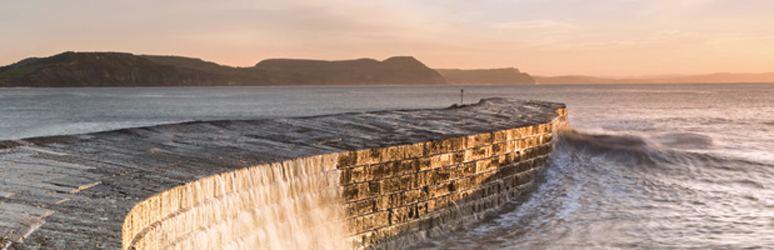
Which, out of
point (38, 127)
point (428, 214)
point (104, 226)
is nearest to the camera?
Answer: point (104, 226)

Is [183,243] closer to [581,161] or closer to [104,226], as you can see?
[104,226]

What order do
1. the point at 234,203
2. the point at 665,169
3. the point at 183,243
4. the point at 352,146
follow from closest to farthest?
the point at 183,243, the point at 234,203, the point at 352,146, the point at 665,169

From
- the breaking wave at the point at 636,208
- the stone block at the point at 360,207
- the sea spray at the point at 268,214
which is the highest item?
the sea spray at the point at 268,214

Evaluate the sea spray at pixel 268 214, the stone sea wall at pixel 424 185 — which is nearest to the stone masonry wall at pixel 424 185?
the stone sea wall at pixel 424 185

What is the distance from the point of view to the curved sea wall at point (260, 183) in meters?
4.67

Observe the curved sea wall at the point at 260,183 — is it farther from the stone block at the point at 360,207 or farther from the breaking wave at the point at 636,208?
the breaking wave at the point at 636,208

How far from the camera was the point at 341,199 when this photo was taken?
320 inches

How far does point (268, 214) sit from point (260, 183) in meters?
0.39

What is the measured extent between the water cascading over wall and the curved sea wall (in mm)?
17

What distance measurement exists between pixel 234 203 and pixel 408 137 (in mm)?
4409

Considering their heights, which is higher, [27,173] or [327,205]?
[27,173]

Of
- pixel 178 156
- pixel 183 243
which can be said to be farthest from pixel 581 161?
pixel 183 243

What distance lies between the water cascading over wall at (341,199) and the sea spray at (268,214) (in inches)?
0.5

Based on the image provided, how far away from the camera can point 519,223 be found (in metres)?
10.8
